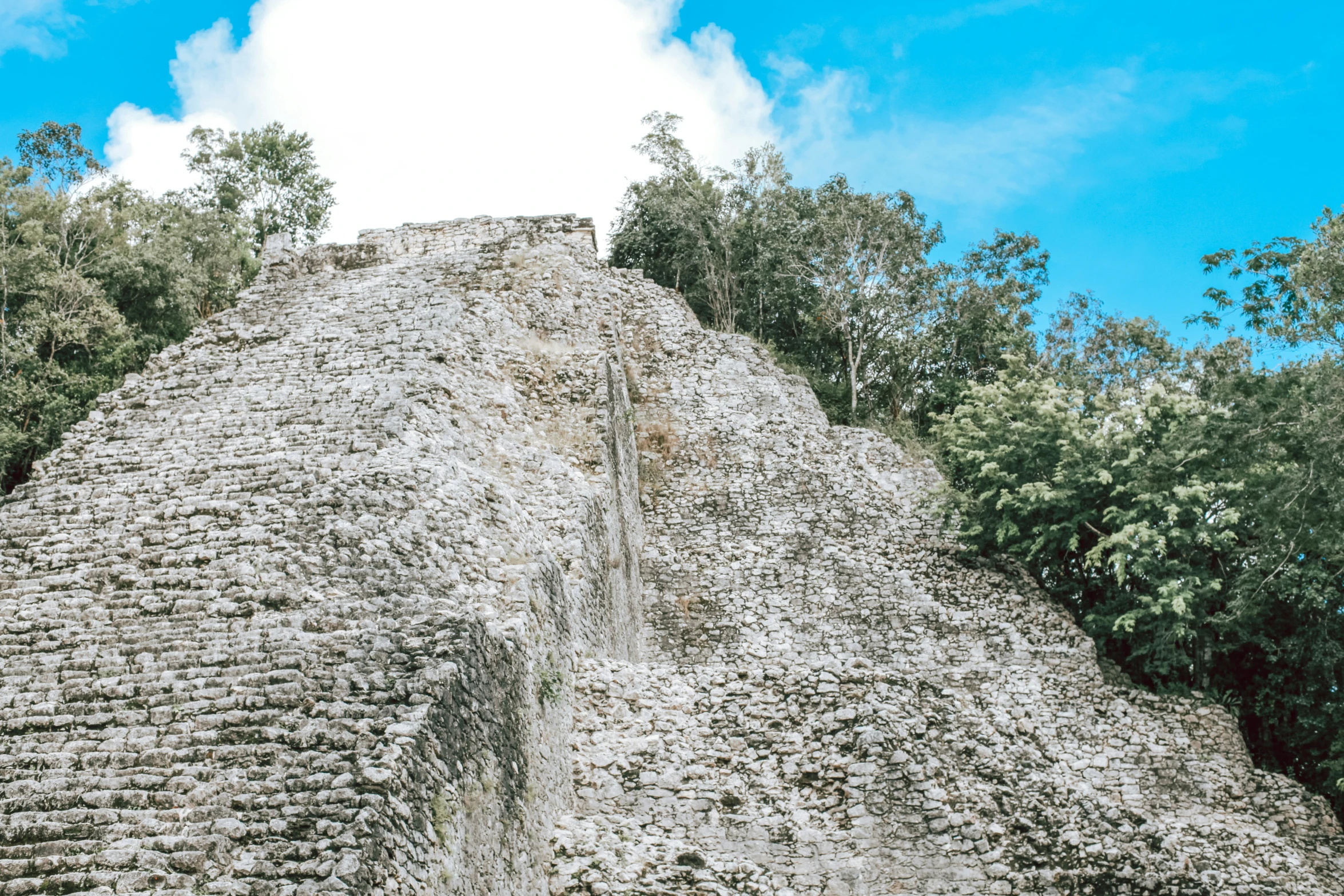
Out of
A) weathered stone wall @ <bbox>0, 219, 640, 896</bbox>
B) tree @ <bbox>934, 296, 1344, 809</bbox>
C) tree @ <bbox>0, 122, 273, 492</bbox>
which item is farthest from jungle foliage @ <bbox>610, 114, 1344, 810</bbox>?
tree @ <bbox>0, 122, 273, 492</bbox>

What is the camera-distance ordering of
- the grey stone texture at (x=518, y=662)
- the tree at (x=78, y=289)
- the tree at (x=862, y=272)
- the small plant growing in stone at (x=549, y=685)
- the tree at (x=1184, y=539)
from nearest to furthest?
the grey stone texture at (x=518, y=662) < the small plant growing in stone at (x=549, y=685) < the tree at (x=1184, y=539) < the tree at (x=78, y=289) < the tree at (x=862, y=272)

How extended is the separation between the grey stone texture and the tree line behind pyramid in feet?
4.17

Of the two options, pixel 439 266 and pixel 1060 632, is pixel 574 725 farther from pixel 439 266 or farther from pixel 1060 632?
pixel 439 266

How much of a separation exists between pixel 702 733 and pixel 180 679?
4.61m

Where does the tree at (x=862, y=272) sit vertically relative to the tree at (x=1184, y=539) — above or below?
above

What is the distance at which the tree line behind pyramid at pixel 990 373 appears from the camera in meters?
12.1

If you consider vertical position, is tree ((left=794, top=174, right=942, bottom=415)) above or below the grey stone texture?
above

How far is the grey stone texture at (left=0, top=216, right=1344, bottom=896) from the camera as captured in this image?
673 cm

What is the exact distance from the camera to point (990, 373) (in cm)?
2283

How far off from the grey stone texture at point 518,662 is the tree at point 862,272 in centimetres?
649

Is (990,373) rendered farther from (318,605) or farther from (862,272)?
(318,605)

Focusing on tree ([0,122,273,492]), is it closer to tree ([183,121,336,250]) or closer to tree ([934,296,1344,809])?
tree ([183,121,336,250])

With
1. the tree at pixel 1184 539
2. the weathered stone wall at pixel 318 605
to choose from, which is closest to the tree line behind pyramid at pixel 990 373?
the tree at pixel 1184 539

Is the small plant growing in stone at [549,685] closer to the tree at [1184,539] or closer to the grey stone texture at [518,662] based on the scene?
the grey stone texture at [518,662]
